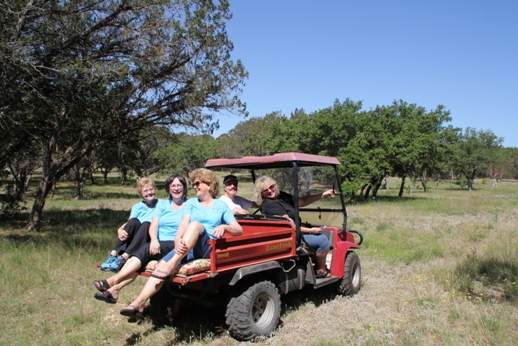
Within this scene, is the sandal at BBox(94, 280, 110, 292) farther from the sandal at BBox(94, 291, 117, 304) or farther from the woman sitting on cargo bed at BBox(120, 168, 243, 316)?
the woman sitting on cargo bed at BBox(120, 168, 243, 316)

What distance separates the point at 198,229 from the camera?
15.2ft

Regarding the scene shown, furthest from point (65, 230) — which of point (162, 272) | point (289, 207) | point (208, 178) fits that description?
point (162, 272)

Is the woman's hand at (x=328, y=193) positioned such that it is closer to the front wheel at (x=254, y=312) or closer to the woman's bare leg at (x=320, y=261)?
the woman's bare leg at (x=320, y=261)

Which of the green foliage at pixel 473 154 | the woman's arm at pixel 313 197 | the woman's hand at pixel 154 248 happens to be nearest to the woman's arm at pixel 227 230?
the woman's hand at pixel 154 248

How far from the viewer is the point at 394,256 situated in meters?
10.1

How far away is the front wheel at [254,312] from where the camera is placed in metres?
4.82

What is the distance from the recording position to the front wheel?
4818 millimetres

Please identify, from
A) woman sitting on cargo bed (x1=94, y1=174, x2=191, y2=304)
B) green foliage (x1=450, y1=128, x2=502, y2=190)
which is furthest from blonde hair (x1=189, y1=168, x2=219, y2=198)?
green foliage (x1=450, y1=128, x2=502, y2=190)

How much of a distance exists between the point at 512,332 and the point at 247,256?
3131mm

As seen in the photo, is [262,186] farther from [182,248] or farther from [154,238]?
[182,248]

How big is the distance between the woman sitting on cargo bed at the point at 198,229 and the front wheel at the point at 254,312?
25.0 inches

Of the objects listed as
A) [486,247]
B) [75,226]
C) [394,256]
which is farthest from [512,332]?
[75,226]

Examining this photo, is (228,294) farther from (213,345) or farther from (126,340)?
(126,340)

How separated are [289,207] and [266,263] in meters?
1.05
